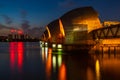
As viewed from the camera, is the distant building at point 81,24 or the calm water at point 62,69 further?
the distant building at point 81,24

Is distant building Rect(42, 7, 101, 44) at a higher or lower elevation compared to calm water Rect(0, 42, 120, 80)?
higher

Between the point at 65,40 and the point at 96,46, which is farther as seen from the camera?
the point at 65,40

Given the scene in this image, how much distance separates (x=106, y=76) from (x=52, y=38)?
229 ft

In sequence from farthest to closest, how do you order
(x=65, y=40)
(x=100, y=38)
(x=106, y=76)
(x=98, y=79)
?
(x=65, y=40), (x=100, y=38), (x=106, y=76), (x=98, y=79)

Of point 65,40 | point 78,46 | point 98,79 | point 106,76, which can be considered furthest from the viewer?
point 65,40

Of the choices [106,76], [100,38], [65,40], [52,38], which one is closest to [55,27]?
[52,38]

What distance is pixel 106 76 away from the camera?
2347 centimetres

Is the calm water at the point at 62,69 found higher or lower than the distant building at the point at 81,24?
lower

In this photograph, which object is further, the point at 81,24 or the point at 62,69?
the point at 81,24

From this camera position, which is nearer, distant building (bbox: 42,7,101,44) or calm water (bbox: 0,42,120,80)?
calm water (bbox: 0,42,120,80)

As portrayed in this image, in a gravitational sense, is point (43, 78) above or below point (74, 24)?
below

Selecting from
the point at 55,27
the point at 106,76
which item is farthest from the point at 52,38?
the point at 106,76

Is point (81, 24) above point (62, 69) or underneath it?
above

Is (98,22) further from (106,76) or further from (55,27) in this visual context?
(106,76)
